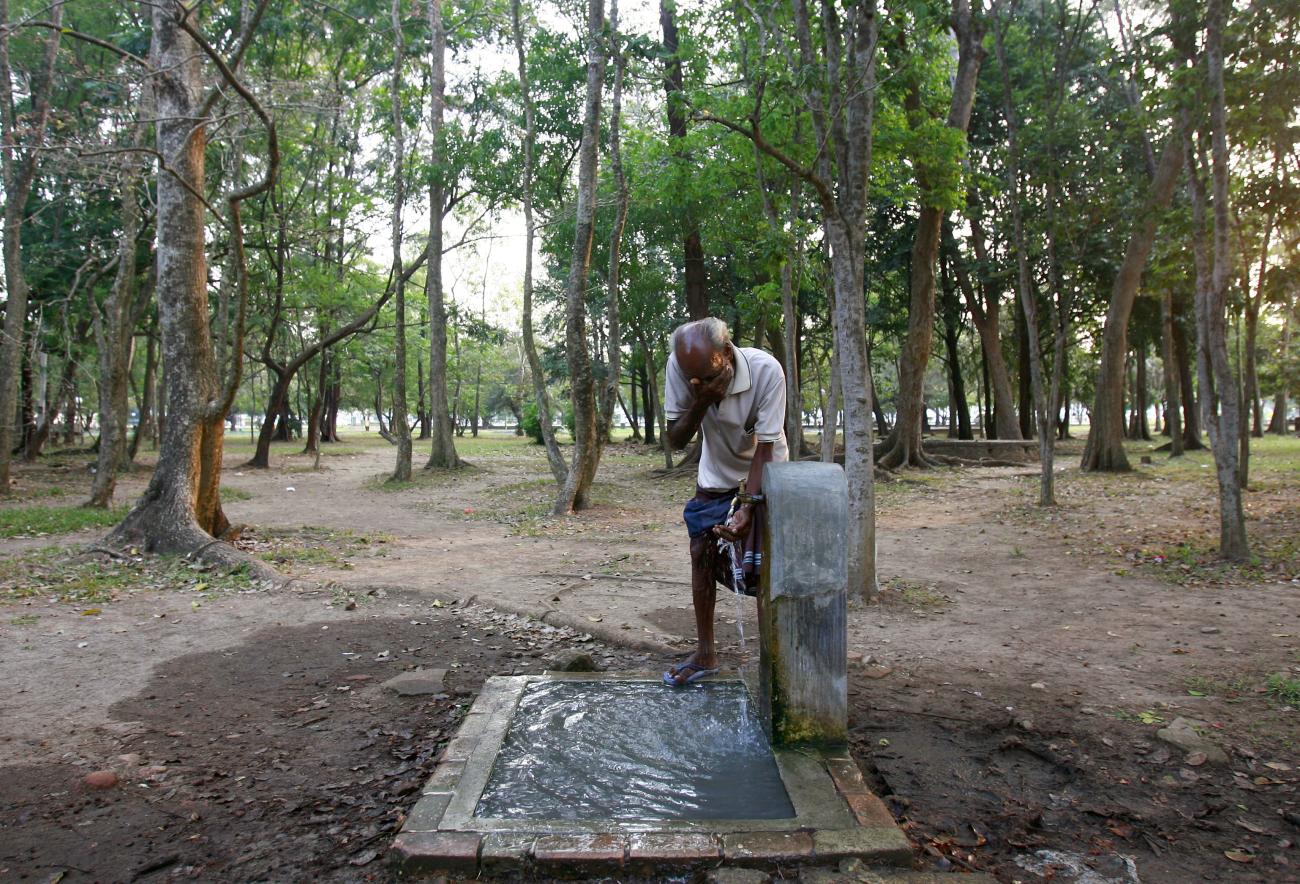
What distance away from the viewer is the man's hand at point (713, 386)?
370 centimetres

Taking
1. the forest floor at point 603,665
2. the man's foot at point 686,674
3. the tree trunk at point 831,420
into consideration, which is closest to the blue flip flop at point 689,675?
the man's foot at point 686,674

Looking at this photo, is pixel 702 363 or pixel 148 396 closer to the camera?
pixel 702 363

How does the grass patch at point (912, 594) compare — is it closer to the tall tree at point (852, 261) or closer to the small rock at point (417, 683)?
the tall tree at point (852, 261)

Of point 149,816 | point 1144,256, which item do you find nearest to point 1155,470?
point 1144,256

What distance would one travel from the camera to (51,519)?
10.8m

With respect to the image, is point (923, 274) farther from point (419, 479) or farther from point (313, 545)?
point (313, 545)

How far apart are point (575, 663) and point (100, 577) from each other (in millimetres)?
5309

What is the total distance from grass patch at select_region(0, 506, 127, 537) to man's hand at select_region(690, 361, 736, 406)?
980 cm

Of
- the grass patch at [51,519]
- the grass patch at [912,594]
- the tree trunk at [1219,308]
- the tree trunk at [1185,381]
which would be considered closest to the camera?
the grass patch at [912,594]

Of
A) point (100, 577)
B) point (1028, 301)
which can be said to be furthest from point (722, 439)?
point (1028, 301)

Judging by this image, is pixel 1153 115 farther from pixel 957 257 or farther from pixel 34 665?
pixel 957 257

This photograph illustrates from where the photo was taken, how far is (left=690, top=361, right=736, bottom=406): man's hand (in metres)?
3.70

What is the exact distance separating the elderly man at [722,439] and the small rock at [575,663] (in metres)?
0.56

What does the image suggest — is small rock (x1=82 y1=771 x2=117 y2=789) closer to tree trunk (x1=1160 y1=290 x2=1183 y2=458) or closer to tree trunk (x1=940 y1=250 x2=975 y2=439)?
tree trunk (x1=1160 y1=290 x2=1183 y2=458)
